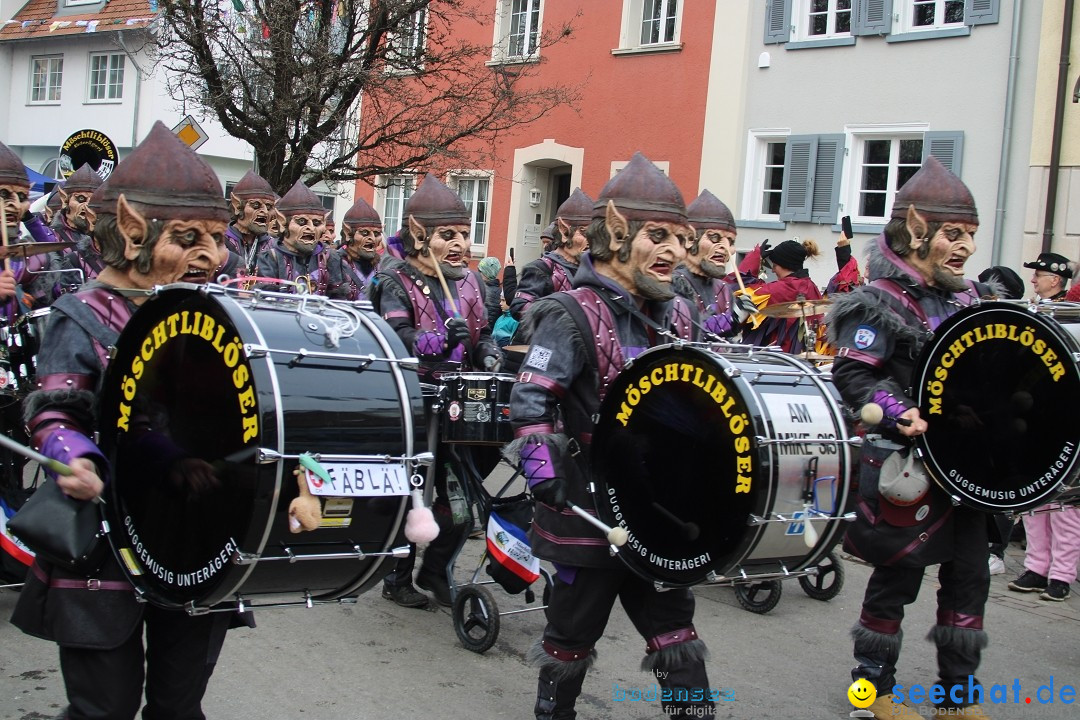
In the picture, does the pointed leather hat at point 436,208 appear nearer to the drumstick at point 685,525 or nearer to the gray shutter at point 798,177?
the drumstick at point 685,525

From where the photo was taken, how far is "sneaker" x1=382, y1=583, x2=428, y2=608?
6465 mm

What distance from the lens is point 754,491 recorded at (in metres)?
3.52

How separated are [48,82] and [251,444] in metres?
35.0

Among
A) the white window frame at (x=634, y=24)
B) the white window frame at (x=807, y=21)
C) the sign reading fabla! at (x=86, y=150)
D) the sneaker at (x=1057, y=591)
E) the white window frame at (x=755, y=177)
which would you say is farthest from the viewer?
the white window frame at (x=634, y=24)

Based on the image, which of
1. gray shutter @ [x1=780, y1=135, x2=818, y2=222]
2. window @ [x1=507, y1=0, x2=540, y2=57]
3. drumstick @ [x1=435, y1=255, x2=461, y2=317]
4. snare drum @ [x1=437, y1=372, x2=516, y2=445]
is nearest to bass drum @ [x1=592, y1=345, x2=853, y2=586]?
snare drum @ [x1=437, y1=372, x2=516, y2=445]

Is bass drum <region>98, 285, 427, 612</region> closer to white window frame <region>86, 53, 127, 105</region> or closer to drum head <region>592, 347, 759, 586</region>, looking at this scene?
drum head <region>592, 347, 759, 586</region>

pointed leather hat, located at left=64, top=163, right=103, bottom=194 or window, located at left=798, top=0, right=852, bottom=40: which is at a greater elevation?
window, located at left=798, top=0, right=852, bottom=40

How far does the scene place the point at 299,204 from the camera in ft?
33.5

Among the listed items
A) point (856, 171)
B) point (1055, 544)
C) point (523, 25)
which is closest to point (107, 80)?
point (523, 25)

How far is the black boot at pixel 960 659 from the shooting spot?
468 centimetres

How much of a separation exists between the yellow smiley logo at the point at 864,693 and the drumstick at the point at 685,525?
5.00 feet

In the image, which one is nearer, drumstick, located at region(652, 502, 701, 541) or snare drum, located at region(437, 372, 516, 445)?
drumstick, located at region(652, 502, 701, 541)

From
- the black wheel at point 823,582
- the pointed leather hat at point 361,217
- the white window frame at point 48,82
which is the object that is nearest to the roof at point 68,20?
the white window frame at point 48,82

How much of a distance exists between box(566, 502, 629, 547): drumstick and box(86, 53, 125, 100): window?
31664mm
